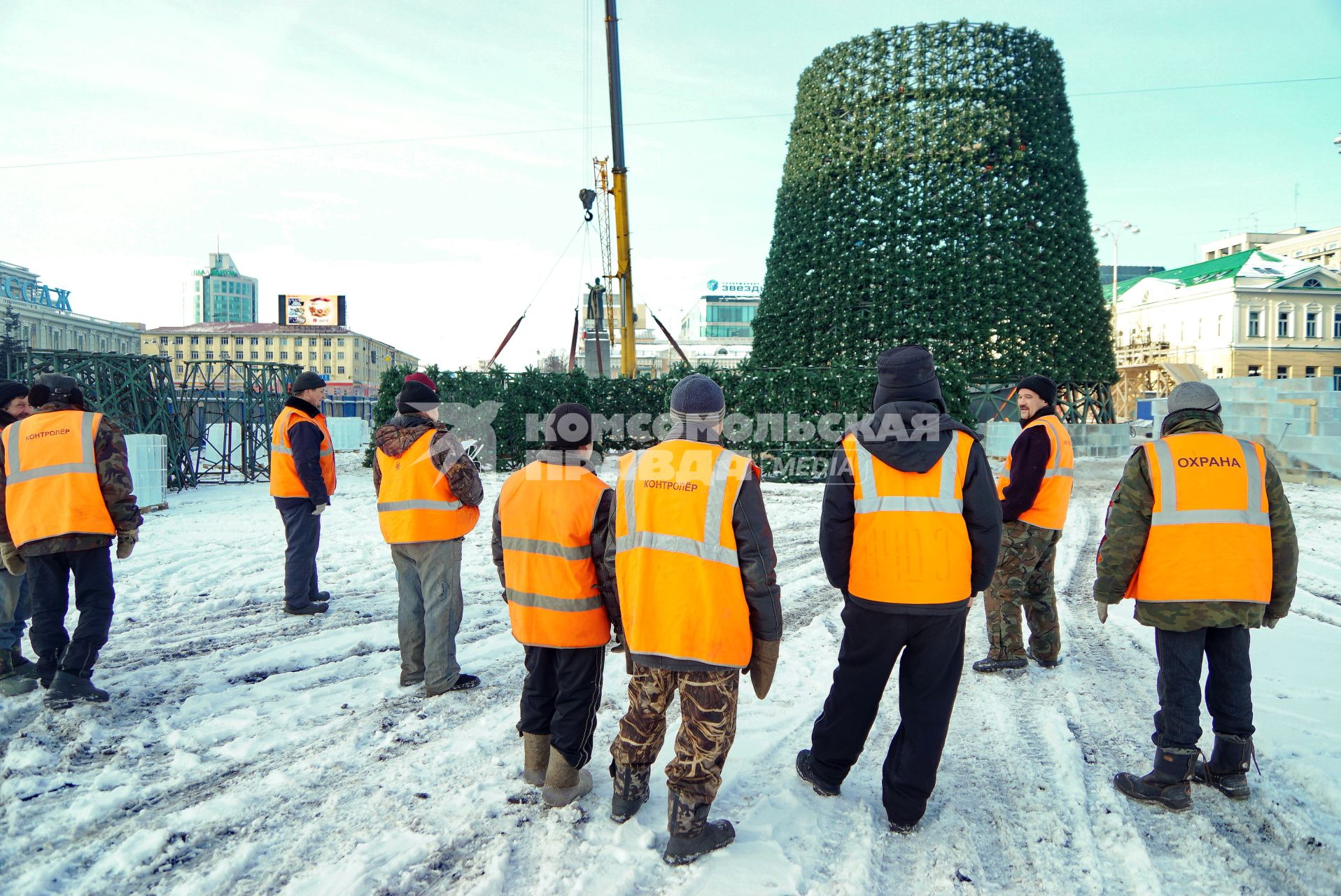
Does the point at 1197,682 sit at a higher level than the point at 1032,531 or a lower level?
lower

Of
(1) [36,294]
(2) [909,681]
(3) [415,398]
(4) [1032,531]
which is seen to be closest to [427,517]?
(3) [415,398]

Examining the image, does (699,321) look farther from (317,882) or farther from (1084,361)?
(317,882)

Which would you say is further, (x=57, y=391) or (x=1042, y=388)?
(x=1042, y=388)

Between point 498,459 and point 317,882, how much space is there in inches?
515

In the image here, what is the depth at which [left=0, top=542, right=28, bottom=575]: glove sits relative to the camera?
423 centimetres

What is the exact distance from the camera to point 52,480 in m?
4.16

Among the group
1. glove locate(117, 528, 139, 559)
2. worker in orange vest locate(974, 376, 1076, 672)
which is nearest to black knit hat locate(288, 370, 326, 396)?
glove locate(117, 528, 139, 559)

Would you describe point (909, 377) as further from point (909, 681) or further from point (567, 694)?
point (567, 694)

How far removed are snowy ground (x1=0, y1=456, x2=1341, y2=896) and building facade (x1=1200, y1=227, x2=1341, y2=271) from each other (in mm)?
67619

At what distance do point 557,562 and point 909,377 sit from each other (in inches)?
63.9

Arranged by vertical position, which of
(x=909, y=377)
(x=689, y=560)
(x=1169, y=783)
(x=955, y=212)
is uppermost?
(x=955, y=212)

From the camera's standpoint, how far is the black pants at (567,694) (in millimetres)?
3158

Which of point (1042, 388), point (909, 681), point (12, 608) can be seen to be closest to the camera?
point (909, 681)

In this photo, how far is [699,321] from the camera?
98875 millimetres
